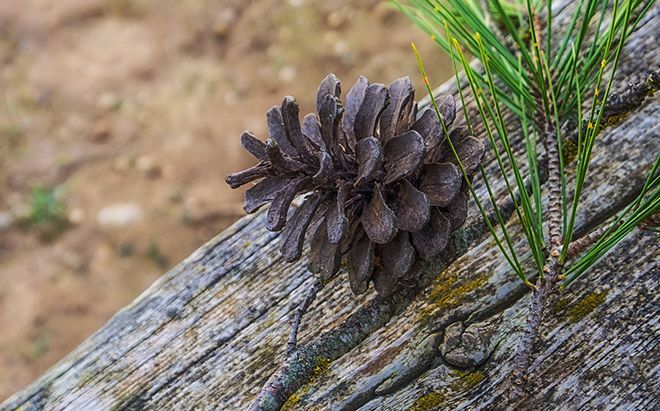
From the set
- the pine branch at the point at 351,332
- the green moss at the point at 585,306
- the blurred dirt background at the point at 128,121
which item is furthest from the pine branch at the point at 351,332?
the blurred dirt background at the point at 128,121

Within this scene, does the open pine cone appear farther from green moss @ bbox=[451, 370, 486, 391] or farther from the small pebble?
the small pebble

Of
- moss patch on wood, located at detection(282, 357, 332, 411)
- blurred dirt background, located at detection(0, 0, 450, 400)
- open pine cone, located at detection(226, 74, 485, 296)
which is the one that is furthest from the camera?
blurred dirt background, located at detection(0, 0, 450, 400)

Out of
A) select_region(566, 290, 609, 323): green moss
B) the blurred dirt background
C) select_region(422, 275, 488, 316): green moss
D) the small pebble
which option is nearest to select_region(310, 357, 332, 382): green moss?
select_region(422, 275, 488, 316): green moss

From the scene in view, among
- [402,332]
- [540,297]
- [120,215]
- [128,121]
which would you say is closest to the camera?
[540,297]

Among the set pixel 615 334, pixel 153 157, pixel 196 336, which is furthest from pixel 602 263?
pixel 153 157

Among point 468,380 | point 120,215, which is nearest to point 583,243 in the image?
point 468,380

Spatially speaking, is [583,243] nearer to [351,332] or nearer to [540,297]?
[540,297]
